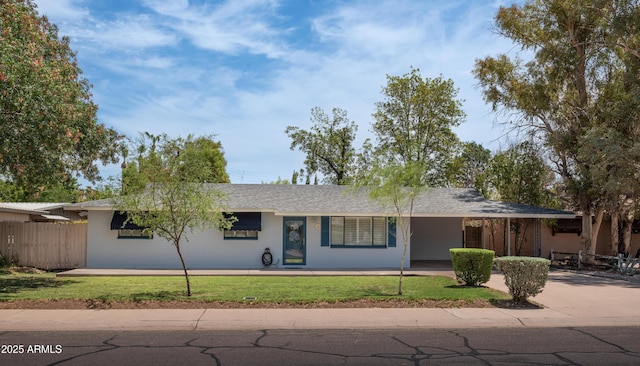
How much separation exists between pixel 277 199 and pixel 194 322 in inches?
556

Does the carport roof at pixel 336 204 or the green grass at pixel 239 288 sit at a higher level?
the carport roof at pixel 336 204

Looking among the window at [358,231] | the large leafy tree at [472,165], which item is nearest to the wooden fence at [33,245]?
the window at [358,231]

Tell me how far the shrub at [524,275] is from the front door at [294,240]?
1133cm

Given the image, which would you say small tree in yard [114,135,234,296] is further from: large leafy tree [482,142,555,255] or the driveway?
large leafy tree [482,142,555,255]

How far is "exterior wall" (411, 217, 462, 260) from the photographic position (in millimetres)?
29781

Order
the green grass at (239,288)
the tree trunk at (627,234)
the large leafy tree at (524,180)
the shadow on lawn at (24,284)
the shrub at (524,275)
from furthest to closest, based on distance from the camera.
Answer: the large leafy tree at (524,180)
the tree trunk at (627,234)
the shadow on lawn at (24,284)
the green grass at (239,288)
the shrub at (524,275)

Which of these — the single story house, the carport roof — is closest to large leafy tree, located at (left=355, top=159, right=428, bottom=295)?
the carport roof

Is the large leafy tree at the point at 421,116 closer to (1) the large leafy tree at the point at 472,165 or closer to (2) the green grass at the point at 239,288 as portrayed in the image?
(1) the large leafy tree at the point at 472,165

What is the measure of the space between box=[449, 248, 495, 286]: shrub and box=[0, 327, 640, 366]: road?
5401 millimetres

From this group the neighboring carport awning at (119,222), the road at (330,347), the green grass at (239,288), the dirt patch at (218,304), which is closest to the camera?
the road at (330,347)

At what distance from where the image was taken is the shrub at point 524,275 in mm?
13992

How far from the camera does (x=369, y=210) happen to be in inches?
947

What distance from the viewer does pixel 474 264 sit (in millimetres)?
17062

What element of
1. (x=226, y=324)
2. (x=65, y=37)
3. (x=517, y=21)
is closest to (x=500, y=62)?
(x=517, y=21)
